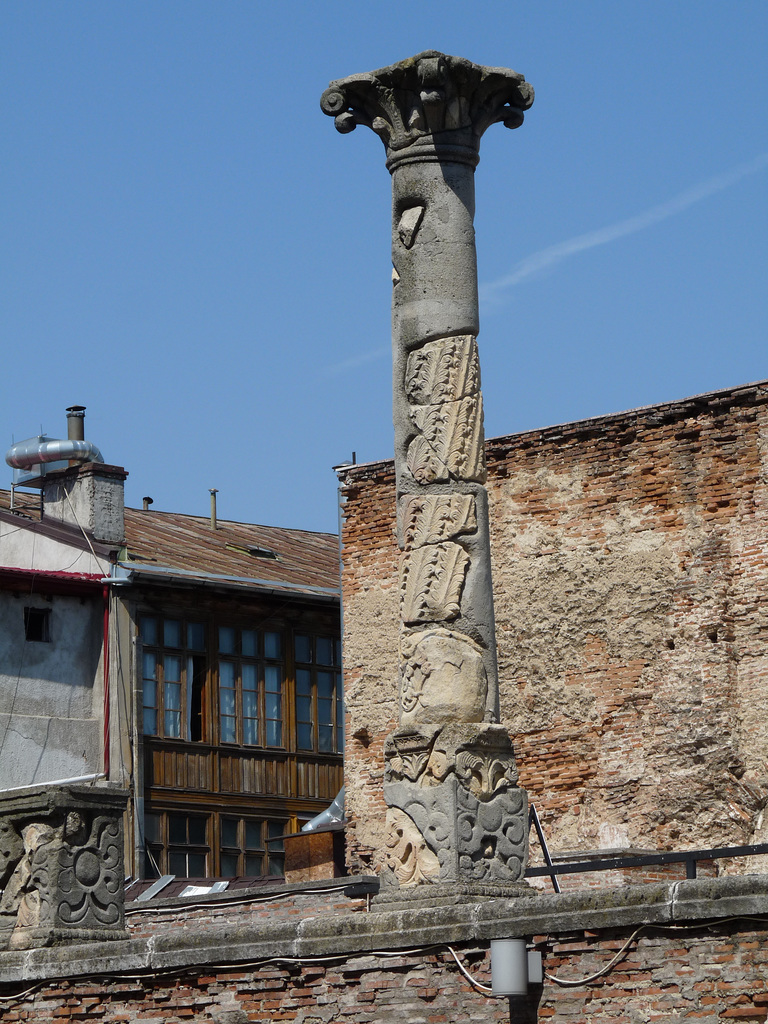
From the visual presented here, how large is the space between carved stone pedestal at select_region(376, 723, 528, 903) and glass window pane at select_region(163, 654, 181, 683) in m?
15.0

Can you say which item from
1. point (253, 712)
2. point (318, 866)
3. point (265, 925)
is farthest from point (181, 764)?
point (265, 925)

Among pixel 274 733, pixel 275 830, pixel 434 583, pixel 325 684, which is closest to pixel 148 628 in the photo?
pixel 274 733

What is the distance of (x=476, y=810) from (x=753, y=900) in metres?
2.36

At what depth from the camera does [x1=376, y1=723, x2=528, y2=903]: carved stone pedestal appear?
10.7 metres

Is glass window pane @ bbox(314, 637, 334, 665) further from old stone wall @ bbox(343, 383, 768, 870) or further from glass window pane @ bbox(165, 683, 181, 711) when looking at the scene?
old stone wall @ bbox(343, 383, 768, 870)

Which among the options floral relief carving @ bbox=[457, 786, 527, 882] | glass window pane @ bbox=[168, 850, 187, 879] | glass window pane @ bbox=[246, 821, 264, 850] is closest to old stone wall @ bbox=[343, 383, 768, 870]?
glass window pane @ bbox=[168, 850, 187, 879]

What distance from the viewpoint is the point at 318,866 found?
75.9 ft

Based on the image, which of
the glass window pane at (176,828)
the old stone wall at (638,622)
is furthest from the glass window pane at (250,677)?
the old stone wall at (638,622)

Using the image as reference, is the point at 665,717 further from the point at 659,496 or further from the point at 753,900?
the point at 753,900

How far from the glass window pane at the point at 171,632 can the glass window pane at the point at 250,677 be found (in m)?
1.17

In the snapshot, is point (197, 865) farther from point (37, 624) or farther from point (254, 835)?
point (37, 624)

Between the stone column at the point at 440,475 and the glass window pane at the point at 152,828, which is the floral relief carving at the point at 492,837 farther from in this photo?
the glass window pane at the point at 152,828

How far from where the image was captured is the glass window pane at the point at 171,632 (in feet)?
85.5

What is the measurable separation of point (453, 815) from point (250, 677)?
16.3 metres
